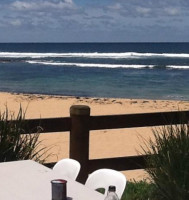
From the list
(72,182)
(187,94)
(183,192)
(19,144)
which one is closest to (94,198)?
(72,182)

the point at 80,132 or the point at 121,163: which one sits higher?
the point at 80,132

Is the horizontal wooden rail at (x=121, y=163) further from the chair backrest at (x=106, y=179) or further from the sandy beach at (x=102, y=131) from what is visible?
the chair backrest at (x=106, y=179)

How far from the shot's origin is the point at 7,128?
4.44 m

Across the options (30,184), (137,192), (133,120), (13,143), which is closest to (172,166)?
(133,120)

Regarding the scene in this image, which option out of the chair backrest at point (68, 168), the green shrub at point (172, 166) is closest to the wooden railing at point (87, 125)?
the green shrub at point (172, 166)

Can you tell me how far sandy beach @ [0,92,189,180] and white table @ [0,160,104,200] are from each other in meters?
2.01

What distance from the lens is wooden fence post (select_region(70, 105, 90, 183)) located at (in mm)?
4875

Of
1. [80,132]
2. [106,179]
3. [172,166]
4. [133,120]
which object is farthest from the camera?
[133,120]

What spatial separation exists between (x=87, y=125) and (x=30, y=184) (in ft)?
6.26

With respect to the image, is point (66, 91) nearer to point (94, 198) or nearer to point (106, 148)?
point (106, 148)

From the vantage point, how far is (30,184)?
3037 millimetres

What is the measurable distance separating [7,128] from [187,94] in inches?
742

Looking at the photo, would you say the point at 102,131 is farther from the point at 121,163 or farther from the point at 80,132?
the point at 80,132

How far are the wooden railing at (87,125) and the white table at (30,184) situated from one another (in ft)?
4.16
